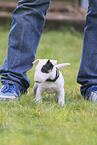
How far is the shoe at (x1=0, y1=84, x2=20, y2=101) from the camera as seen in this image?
2.20 meters

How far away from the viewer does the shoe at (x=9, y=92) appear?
2.20 meters

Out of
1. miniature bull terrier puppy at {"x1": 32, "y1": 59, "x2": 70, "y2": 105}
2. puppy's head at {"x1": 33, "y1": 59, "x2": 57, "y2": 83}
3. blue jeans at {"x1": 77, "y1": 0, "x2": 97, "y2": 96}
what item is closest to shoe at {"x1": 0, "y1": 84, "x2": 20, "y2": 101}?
miniature bull terrier puppy at {"x1": 32, "y1": 59, "x2": 70, "y2": 105}

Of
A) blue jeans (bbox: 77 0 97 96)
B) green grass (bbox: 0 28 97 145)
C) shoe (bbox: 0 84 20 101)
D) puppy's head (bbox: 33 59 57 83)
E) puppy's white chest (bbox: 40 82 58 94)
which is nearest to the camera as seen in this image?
green grass (bbox: 0 28 97 145)

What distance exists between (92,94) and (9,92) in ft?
2.62

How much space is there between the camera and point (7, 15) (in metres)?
7.40

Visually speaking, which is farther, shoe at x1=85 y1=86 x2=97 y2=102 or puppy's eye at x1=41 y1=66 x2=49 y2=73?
shoe at x1=85 y1=86 x2=97 y2=102

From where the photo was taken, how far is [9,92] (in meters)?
2.24

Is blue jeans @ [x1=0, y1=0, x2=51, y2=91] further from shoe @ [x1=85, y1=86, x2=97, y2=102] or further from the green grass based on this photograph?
shoe @ [x1=85, y1=86, x2=97, y2=102]

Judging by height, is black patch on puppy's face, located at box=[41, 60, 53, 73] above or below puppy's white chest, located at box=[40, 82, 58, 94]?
above

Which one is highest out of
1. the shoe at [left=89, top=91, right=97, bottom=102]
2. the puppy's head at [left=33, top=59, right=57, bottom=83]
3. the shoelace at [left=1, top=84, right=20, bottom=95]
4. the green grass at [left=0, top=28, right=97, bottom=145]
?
the puppy's head at [left=33, top=59, right=57, bottom=83]

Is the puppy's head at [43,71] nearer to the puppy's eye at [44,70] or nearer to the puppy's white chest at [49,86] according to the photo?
the puppy's eye at [44,70]

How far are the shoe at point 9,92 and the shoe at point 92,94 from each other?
2.26 feet

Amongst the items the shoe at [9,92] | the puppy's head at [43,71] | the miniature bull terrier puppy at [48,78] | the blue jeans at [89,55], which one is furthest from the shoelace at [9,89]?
the blue jeans at [89,55]

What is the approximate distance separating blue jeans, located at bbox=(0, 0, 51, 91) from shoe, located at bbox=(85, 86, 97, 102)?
629mm
